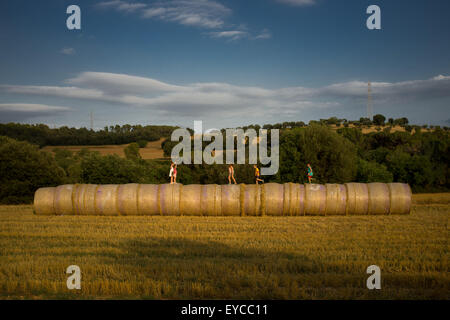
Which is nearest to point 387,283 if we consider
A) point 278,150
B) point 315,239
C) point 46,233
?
point 315,239

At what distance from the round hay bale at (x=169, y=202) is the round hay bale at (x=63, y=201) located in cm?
436

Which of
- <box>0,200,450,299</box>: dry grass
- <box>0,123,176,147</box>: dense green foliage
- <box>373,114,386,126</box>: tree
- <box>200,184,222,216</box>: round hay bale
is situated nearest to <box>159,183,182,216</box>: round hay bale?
<box>200,184,222,216</box>: round hay bale

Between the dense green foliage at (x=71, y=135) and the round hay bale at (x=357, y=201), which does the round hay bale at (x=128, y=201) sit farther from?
the dense green foliage at (x=71, y=135)

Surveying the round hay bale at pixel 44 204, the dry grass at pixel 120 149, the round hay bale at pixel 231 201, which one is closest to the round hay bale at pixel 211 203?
the round hay bale at pixel 231 201

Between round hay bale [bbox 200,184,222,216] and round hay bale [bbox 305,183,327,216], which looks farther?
round hay bale [bbox 200,184,222,216]

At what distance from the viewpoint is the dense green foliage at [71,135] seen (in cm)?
5953

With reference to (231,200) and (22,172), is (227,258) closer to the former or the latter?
(231,200)

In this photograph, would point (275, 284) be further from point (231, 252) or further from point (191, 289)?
point (231, 252)

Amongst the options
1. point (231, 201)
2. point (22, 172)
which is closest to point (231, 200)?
point (231, 201)

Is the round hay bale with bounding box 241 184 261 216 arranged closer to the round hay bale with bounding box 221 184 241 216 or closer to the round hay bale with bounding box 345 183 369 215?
the round hay bale with bounding box 221 184 241 216

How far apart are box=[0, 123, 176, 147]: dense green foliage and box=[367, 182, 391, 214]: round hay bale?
60.6 metres

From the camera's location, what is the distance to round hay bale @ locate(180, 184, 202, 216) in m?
14.5

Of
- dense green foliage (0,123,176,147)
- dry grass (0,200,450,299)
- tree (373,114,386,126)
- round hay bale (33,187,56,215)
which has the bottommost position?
dry grass (0,200,450,299)

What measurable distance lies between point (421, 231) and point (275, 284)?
24.4 ft
